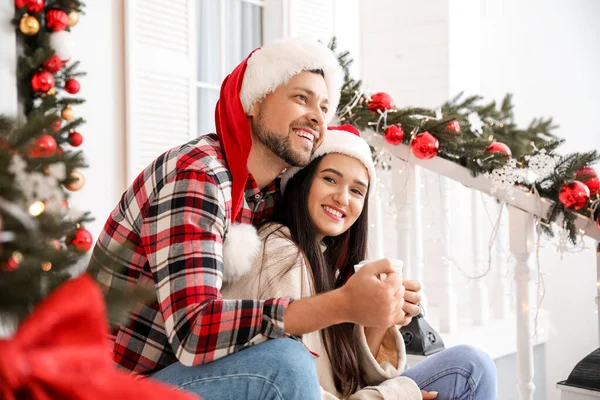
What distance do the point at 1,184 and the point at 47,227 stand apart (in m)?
0.05

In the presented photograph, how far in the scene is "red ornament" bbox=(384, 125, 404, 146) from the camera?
86.7 inches

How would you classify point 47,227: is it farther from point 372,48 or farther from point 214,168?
point 372,48

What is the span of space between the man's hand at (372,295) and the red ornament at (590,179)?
3.04 feet

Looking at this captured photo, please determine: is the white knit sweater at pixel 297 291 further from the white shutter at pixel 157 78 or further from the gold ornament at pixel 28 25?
the white shutter at pixel 157 78

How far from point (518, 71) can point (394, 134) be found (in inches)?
90.9

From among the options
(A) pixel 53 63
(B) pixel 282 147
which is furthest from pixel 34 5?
(B) pixel 282 147

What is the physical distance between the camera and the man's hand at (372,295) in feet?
4.08

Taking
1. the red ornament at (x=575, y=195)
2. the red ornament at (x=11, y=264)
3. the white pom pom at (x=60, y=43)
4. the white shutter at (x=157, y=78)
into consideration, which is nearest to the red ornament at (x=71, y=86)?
Result: the white pom pom at (x=60, y=43)

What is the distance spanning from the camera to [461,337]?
9.98 feet

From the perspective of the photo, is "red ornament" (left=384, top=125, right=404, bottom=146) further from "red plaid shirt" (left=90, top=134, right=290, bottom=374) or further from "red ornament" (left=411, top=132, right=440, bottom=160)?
"red plaid shirt" (left=90, top=134, right=290, bottom=374)

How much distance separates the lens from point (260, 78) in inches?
64.8

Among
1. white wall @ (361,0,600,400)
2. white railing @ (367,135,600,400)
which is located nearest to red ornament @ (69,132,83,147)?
white railing @ (367,135,600,400)

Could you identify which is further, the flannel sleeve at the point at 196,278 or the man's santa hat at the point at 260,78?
the man's santa hat at the point at 260,78

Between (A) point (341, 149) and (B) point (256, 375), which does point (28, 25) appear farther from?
(B) point (256, 375)
